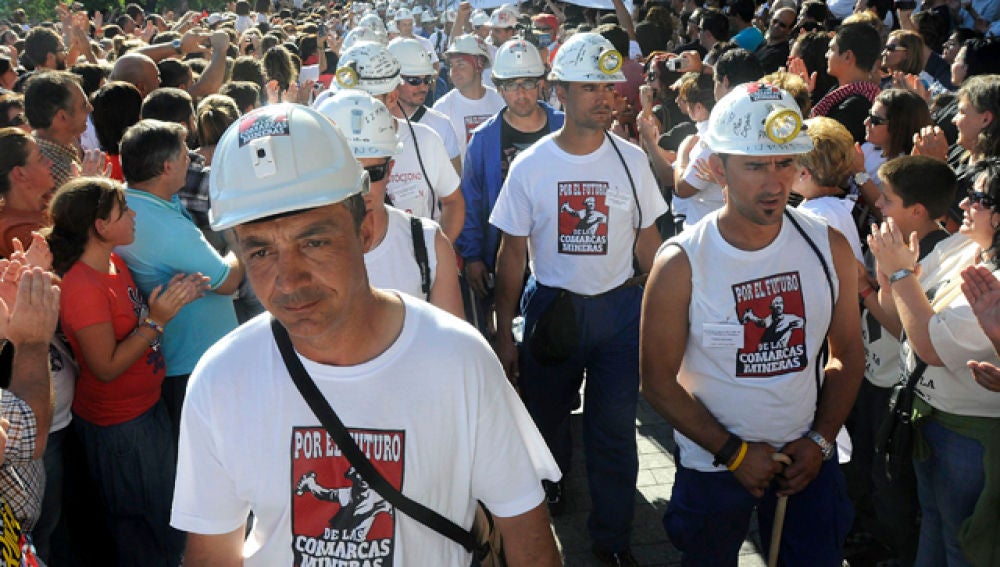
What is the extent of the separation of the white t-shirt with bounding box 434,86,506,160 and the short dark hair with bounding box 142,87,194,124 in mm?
2617

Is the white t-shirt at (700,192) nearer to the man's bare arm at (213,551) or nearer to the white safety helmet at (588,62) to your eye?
the white safety helmet at (588,62)

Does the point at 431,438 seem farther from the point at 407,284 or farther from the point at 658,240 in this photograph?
the point at 658,240

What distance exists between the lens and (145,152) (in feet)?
13.7

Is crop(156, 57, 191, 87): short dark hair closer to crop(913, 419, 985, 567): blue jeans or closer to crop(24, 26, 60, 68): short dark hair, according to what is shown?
crop(24, 26, 60, 68): short dark hair

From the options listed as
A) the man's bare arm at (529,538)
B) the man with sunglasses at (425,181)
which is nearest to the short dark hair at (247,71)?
the man with sunglasses at (425,181)

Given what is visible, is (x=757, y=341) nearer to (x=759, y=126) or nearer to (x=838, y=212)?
(x=759, y=126)

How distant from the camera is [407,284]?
3.42 meters

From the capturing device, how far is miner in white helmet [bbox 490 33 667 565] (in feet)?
14.5

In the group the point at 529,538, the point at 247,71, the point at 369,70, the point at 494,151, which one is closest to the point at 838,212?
the point at 494,151

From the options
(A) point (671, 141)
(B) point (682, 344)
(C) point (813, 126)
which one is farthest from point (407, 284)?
(A) point (671, 141)

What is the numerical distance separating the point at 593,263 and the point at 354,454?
270 cm

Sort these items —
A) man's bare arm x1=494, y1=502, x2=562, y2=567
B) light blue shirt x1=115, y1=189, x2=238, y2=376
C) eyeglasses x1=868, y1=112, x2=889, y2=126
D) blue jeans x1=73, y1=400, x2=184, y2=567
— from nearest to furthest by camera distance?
man's bare arm x1=494, y1=502, x2=562, y2=567 < blue jeans x1=73, y1=400, x2=184, y2=567 < light blue shirt x1=115, y1=189, x2=238, y2=376 < eyeglasses x1=868, y1=112, x2=889, y2=126

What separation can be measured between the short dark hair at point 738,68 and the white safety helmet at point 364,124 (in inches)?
116

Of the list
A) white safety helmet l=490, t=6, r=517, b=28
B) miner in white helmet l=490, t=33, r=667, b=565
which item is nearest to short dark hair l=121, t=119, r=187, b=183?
miner in white helmet l=490, t=33, r=667, b=565
